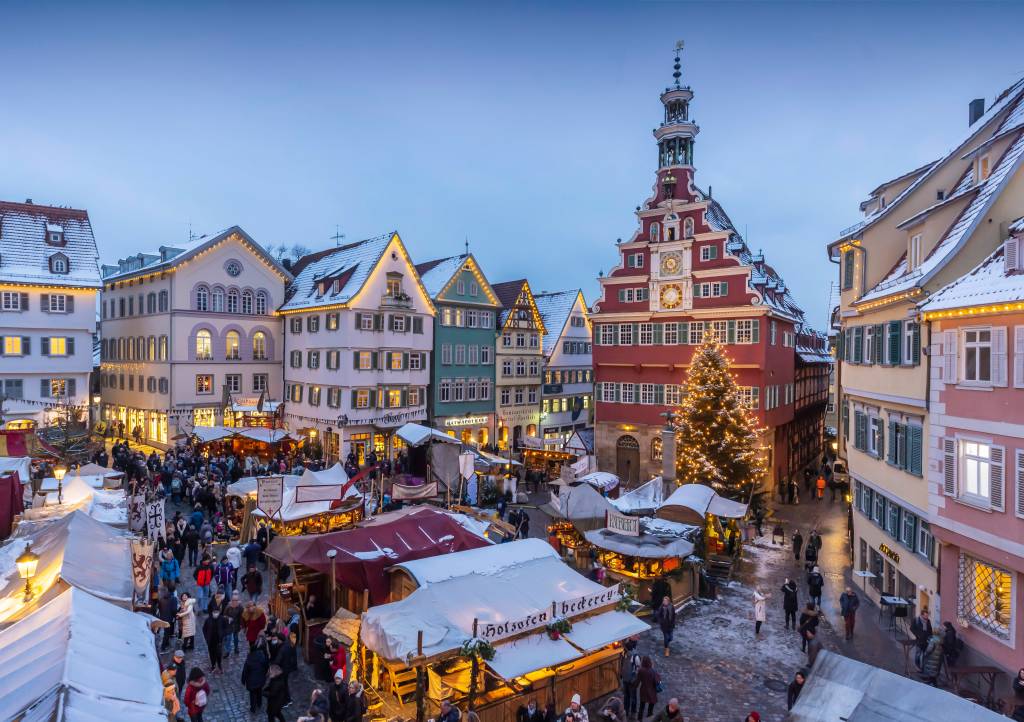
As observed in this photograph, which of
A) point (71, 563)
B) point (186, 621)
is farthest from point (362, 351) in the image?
point (71, 563)

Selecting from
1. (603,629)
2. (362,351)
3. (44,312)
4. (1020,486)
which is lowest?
(603,629)

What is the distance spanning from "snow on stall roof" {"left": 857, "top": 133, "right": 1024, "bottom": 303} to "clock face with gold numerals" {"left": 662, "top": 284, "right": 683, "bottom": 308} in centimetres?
2051

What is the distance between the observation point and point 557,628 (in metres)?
12.8

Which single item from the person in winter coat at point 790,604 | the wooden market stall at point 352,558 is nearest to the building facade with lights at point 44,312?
the wooden market stall at point 352,558

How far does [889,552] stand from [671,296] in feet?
72.1

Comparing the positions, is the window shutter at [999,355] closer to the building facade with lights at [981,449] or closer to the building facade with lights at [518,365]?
the building facade with lights at [981,449]

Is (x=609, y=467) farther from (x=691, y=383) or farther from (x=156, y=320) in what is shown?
(x=156, y=320)

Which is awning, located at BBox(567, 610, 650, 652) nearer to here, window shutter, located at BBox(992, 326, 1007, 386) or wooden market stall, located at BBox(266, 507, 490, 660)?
wooden market stall, located at BBox(266, 507, 490, 660)

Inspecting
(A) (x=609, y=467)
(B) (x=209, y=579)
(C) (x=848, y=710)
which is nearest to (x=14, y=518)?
(B) (x=209, y=579)

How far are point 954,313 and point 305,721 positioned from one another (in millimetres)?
16179

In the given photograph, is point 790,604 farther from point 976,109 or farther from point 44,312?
point 44,312

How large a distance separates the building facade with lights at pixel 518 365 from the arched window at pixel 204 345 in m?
20.4

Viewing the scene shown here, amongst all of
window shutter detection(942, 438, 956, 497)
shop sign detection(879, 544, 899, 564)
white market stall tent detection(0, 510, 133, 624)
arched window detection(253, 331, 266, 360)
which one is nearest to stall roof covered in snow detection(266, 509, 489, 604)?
white market stall tent detection(0, 510, 133, 624)

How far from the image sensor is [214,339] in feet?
147
